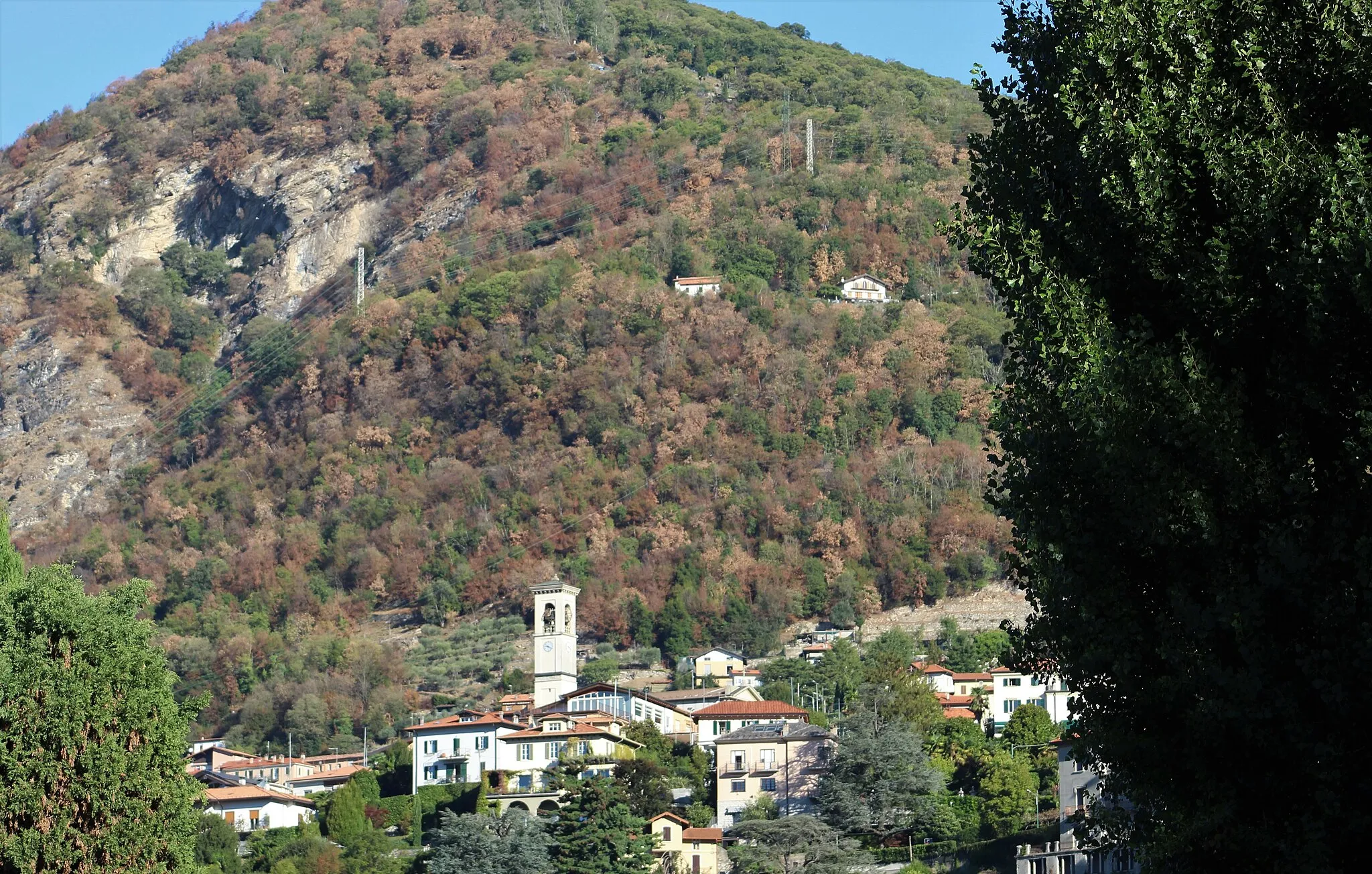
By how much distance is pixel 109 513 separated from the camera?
133 metres

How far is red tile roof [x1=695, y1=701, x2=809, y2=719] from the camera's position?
2721 inches

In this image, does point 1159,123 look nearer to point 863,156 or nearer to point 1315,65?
point 1315,65

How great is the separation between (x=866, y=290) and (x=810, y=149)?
65.2ft

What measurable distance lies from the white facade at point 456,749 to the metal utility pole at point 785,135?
81.8 meters

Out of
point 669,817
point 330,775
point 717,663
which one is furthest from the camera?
point 717,663

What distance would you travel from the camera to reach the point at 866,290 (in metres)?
133

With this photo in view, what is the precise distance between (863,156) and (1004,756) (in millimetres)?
95024

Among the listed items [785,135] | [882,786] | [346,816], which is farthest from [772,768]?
[785,135]

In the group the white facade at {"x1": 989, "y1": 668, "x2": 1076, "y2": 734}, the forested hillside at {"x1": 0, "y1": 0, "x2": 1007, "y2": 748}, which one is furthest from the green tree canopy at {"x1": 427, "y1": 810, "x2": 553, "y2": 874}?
the forested hillside at {"x1": 0, "y1": 0, "x2": 1007, "y2": 748}

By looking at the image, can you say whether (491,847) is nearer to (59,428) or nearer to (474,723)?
(474,723)

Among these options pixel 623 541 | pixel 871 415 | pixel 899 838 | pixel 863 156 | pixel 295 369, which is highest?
pixel 863 156

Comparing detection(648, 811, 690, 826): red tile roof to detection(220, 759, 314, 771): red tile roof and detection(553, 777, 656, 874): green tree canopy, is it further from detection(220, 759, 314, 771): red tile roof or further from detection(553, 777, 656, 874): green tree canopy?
detection(220, 759, 314, 771): red tile roof

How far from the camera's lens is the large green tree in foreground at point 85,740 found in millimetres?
21203

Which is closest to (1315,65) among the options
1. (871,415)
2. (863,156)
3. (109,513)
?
(871,415)
